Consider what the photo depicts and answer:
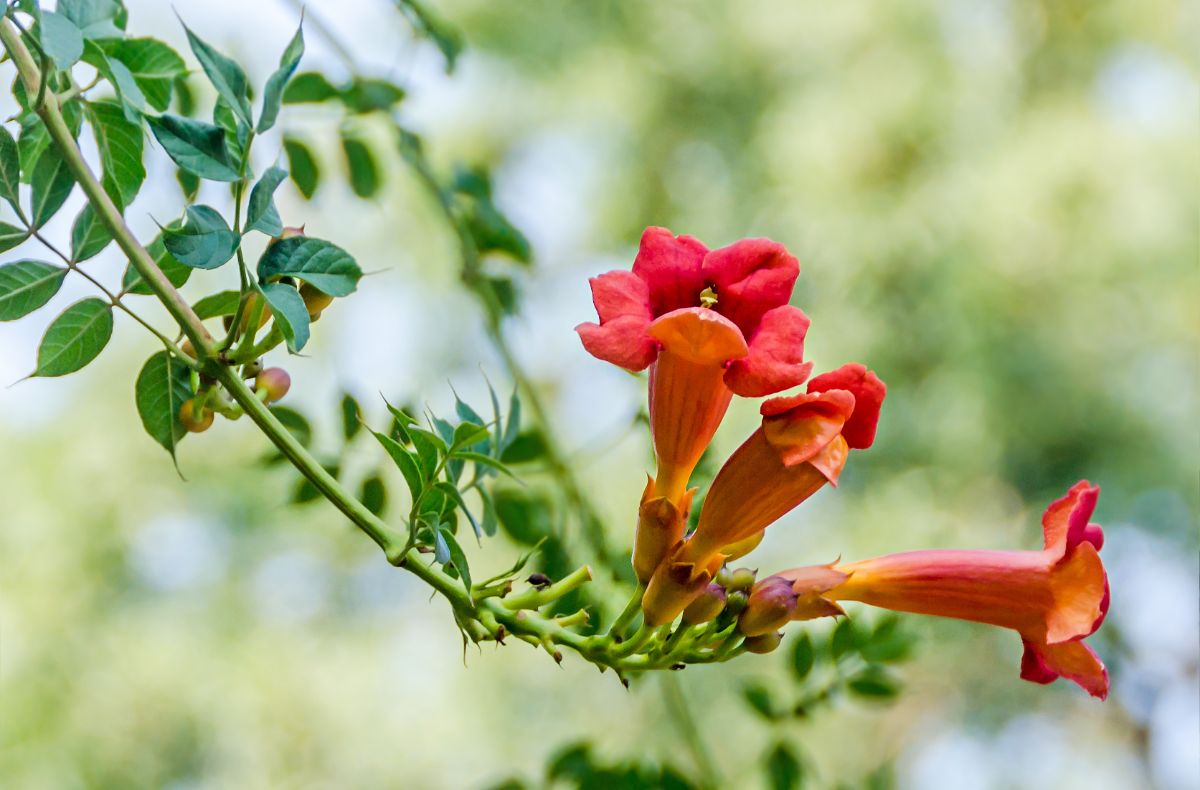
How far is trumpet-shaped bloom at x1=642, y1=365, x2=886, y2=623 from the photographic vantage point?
2.44ft

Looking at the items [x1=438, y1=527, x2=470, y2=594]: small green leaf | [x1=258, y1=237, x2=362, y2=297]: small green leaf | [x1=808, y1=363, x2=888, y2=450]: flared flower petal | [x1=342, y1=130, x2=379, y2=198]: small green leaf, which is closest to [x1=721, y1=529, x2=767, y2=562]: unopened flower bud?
[x1=808, y1=363, x2=888, y2=450]: flared flower petal

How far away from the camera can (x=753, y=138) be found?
7676mm

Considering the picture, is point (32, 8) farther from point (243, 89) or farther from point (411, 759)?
point (411, 759)

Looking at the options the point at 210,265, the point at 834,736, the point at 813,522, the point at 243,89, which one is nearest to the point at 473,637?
the point at 210,265

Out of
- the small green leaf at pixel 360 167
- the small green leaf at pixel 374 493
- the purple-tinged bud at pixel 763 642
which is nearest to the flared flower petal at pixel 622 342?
the purple-tinged bud at pixel 763 642

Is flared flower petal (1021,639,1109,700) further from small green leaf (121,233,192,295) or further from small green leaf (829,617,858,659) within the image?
small green leaf (121,233,192,295)

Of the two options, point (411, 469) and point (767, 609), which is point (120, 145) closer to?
point (411, 469)

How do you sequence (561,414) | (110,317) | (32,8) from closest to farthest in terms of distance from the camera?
(32,8) < (110,317) < (561,414)

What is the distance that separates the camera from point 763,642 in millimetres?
785

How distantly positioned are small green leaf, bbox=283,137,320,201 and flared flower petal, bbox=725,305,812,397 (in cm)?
85

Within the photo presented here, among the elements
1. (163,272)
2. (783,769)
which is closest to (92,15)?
(163,272)

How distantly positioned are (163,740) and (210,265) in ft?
21.6

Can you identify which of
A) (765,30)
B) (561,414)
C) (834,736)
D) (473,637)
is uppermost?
(473,637)

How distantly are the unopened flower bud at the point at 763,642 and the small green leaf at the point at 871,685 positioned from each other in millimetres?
610
